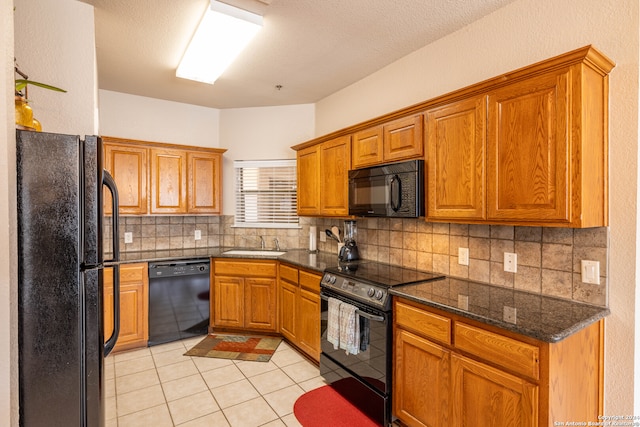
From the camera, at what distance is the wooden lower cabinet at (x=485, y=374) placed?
1.44 m

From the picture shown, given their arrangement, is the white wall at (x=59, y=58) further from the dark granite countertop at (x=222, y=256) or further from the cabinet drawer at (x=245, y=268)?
the cabinet drawer at (x=245, y=268)

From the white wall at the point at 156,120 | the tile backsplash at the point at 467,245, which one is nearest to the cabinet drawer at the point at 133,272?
the tile backsplash at the point at 467,245

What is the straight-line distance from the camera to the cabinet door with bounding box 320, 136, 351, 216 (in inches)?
121

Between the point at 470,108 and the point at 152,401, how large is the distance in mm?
3029

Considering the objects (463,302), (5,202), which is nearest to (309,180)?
(463,302)

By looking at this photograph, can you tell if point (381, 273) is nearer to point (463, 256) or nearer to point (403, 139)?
point (463, 256)

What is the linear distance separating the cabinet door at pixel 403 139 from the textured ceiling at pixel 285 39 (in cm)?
68

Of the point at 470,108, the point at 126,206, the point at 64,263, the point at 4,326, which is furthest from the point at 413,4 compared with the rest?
the point at 126,206

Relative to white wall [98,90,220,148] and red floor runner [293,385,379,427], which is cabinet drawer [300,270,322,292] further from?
white wall [98,90,220,148]

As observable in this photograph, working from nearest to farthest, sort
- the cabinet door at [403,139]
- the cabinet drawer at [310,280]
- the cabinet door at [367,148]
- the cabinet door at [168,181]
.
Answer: the cabinet door at [403,139]
the cabinet door at [367,148]
the cabinet drawer at [310,280]
the cabinet door at [168,181]

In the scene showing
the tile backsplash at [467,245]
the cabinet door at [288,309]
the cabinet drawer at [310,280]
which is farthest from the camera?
the cabinet door at [288,309]

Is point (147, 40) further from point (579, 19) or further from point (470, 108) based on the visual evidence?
point (579, 19)

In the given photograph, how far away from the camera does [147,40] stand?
101 inches

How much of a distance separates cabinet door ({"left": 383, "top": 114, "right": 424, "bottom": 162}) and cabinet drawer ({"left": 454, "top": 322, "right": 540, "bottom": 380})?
1218 mm
